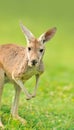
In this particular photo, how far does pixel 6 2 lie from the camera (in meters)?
31.4

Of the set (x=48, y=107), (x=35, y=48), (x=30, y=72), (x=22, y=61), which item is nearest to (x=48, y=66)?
(x=48, y=107)

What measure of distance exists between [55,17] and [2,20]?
11.4 feet

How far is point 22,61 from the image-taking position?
8.38 m

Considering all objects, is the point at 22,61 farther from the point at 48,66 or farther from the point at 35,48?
the point at 48,66

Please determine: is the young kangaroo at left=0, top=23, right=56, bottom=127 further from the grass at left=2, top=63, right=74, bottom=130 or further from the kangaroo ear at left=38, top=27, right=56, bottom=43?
the grass at left=2, top=63, right=74, bottom=130

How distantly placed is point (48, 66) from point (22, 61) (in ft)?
35.0

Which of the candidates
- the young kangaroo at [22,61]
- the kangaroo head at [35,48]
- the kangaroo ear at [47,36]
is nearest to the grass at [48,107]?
the young kangaroo at [22,61]

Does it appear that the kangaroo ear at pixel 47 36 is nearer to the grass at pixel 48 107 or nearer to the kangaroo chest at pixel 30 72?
the kangaroo chest at pixel 30 72

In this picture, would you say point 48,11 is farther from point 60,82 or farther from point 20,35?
point 60,82

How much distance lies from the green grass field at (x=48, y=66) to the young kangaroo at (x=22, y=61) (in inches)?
19.4

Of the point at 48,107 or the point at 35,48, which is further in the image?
the point at 48,107

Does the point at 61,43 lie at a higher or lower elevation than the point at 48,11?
lower

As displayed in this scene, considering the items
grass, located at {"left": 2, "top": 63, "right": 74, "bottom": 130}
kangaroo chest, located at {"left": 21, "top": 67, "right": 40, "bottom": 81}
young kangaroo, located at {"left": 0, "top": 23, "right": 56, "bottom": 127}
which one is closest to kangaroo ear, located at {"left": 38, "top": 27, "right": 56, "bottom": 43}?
young kangaroo, located at {"left": 0, "top": 23, "right": 56, "bottom": 127}

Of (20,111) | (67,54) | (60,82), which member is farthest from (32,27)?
(20,111)
